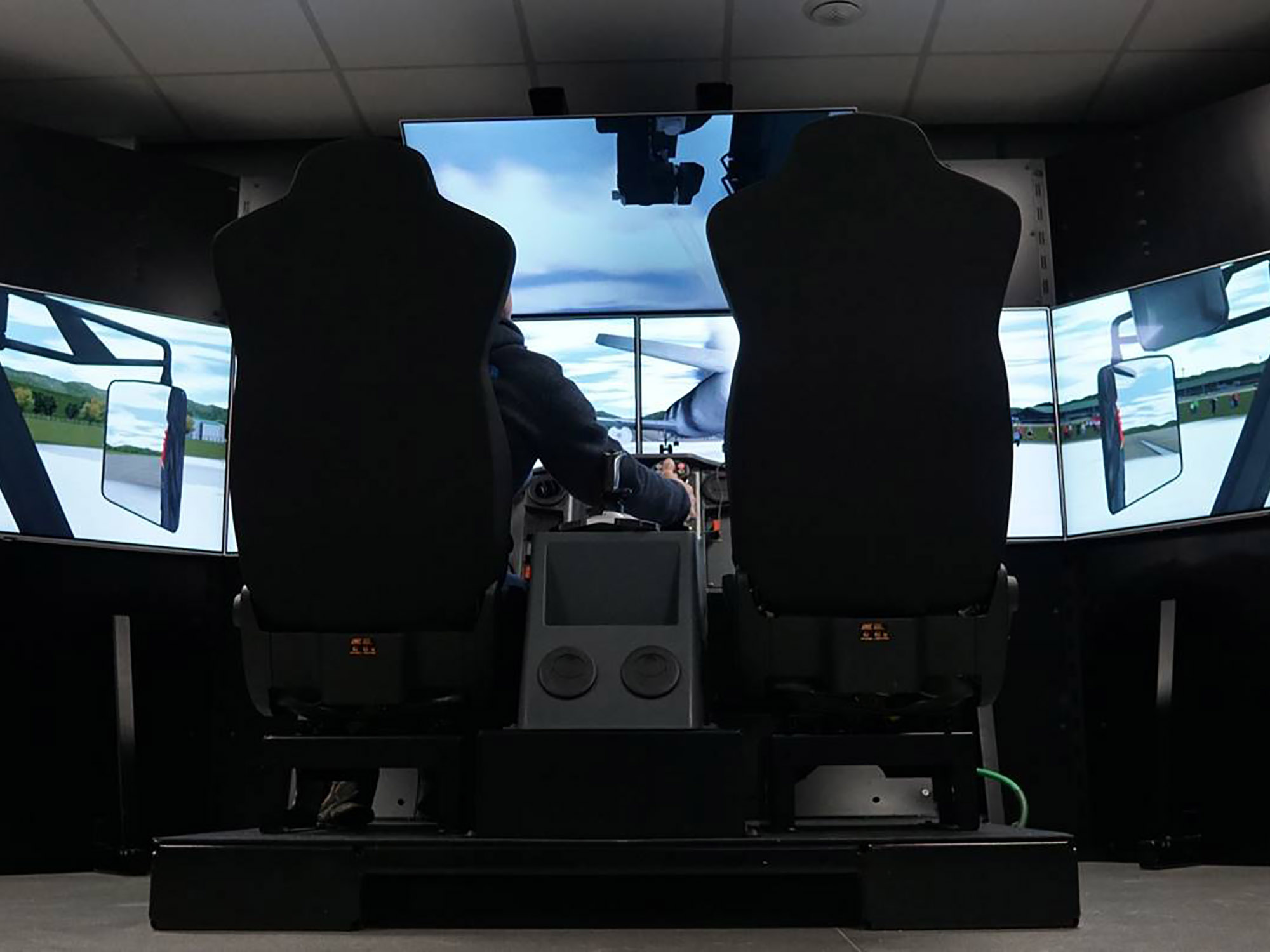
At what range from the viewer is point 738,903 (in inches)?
75.9

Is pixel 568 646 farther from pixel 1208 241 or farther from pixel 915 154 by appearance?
pixel 1208 241

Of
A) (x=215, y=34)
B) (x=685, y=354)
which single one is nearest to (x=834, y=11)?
(x=685, y=354)

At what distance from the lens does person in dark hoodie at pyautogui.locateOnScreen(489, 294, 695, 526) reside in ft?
6.42

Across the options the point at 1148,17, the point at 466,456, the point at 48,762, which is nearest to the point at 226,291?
the point at 466,456

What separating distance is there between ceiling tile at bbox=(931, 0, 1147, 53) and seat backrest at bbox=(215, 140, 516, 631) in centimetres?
249

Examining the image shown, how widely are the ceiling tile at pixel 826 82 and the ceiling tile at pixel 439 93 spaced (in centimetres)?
80

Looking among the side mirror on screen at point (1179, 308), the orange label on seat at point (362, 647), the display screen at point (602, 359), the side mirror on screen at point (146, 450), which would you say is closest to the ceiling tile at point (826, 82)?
the display screen at point (602, 359)

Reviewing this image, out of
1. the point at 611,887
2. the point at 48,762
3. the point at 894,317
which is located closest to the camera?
the point at 894,317

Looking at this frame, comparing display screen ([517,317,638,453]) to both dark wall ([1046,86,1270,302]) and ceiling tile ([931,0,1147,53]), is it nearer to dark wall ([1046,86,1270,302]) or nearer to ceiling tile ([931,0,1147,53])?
ceiling tile ([931,0,1147,53])

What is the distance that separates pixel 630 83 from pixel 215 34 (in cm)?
138

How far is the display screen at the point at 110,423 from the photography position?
3301 millimetres

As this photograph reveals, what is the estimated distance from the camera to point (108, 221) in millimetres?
3791

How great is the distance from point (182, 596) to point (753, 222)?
8.73 ft

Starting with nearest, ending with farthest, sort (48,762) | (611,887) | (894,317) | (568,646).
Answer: (894,317), (568,646), (611,887), (48,762)
